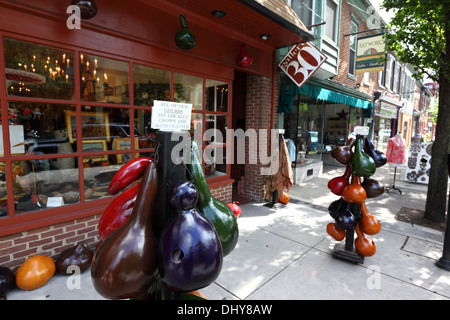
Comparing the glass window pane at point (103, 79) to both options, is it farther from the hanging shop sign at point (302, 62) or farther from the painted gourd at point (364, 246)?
the painted gourd at point (364, 246)

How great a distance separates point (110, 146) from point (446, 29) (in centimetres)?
602

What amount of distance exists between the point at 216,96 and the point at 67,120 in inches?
101

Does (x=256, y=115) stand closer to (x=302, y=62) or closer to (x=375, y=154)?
(x=302, y=62)

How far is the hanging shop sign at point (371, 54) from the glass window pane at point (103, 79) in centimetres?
699

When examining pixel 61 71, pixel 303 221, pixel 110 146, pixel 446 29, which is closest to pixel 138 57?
pixel 61 71

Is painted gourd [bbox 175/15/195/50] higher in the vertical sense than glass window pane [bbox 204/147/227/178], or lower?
higher

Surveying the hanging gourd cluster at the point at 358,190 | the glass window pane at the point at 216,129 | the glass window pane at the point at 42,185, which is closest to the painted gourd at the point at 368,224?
the hanging gourd cluster at the point at 358,190

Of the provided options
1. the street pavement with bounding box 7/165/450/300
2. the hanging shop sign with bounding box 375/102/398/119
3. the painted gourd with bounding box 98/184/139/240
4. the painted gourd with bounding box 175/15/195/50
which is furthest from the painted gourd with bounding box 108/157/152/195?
the hanging shop sign with bounding box 375/102/398/119

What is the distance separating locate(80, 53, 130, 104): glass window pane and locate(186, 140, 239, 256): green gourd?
9.11 ft

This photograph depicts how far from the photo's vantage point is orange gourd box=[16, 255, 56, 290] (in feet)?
8.36

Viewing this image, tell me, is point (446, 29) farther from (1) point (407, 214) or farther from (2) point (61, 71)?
(2) point (61, 71)

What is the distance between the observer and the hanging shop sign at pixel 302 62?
16.3 ft

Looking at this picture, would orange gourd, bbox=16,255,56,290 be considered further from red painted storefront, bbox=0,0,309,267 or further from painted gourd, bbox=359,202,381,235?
painted gourd, bbox=359,202,381,235

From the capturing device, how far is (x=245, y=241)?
12.6 feet
